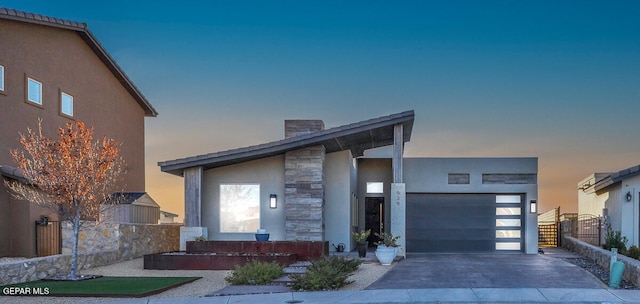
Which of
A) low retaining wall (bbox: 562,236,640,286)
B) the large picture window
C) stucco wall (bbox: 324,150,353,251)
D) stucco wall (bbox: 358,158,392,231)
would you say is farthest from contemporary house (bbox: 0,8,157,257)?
low retaining wall (bbox: 562,236,640,286)

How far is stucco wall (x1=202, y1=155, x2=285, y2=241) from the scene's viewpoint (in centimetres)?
→ 2039

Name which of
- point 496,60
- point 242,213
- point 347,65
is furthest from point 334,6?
point 242,213

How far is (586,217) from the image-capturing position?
91.6ft

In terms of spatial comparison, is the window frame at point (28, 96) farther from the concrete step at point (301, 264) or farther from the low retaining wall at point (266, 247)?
the concrete step at point (301, 264)

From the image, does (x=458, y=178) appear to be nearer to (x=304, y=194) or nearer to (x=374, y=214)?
(x=374, y=214)

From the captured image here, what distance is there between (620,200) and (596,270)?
660 centimetres

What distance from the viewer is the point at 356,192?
23594mm

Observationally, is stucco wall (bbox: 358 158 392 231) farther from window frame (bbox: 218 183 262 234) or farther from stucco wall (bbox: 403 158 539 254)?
window frame (bbox: 218 183 262 234)

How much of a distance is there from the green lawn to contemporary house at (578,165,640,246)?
14.1m

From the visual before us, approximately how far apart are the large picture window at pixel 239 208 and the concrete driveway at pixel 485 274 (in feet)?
16.7

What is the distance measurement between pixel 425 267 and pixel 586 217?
14.2 metres

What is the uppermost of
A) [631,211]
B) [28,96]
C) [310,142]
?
[28,96]

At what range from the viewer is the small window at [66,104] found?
73.6 feet

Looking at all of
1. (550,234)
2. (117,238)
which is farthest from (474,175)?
(117,238)
